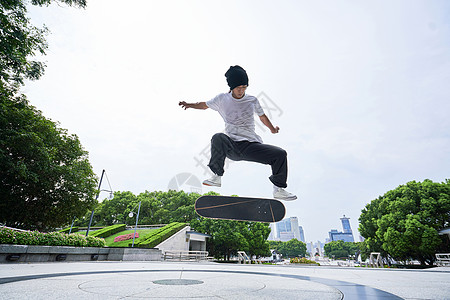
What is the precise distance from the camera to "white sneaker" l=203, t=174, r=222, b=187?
396 cm

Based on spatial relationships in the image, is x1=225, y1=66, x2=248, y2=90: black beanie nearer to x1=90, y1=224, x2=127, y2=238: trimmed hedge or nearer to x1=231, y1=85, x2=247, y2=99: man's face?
x1=231, y1=85, x2=247, y2=99: man's face

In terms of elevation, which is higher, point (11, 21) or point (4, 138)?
point (11, 21)

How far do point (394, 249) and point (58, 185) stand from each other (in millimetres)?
29113

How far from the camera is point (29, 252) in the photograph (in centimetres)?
971

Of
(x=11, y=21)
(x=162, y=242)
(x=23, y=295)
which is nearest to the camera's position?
(x=23, y=295)

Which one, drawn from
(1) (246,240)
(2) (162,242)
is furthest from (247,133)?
(1) (246,240)

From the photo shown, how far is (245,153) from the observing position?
401 centimetres

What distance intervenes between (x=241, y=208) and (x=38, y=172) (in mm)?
13651

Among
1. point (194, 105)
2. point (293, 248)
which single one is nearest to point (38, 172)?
point (194, 105)

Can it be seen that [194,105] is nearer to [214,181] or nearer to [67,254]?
[214,181]

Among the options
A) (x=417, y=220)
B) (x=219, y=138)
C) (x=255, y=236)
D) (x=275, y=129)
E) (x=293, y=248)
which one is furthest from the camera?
(x=293, y=248)

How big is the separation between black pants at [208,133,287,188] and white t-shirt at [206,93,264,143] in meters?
0.14

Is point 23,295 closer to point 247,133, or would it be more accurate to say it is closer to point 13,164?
point 247,133

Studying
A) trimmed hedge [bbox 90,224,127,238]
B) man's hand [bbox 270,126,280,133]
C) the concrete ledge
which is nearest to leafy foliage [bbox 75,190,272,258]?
trimmed hedge [bbox 90,224,127,238]
